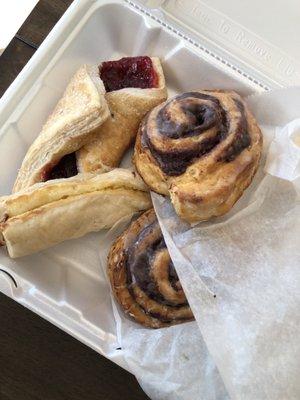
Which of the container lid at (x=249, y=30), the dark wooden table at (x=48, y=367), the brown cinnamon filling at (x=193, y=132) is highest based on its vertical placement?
the container lid at (x=249, y=30)

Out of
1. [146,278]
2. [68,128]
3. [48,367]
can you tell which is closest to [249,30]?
[68,128]

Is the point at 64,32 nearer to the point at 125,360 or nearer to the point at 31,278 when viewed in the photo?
the point at 31,278

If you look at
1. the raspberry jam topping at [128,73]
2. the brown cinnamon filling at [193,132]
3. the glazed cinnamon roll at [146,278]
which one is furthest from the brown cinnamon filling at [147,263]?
the raspberry jam topping at [128,73]

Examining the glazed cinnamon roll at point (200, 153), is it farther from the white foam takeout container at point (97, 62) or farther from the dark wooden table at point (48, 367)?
the dark wooden table at point (48, 367)

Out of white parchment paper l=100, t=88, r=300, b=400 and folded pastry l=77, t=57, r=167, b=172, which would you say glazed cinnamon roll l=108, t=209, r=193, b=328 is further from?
folded pastry l=77, t=57, r=167, b=172

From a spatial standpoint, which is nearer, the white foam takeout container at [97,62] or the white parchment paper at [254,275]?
the white parchment paper at [254,275]

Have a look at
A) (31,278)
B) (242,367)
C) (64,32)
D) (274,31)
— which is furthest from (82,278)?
(274,31)

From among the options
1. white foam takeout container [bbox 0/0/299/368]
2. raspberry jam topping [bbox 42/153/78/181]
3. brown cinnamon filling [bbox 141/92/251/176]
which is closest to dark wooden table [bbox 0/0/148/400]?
white foam takeout container [bbox 0/0/299/368]
